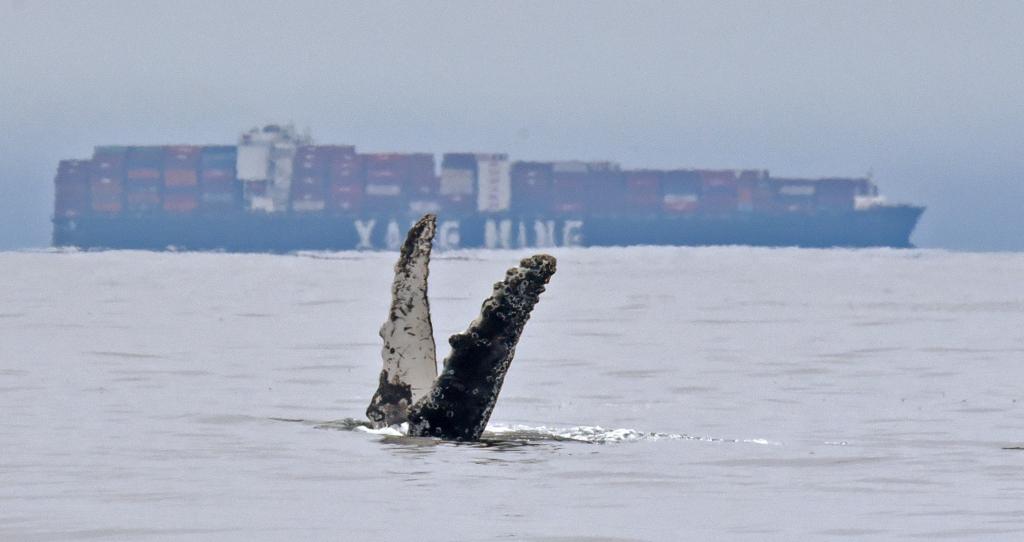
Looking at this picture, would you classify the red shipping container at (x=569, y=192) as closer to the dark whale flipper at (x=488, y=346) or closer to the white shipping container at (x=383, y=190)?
the white shipping container at (x=383, y=190)

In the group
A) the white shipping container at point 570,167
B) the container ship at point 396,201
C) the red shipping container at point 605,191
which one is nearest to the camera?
the container ship at point 396,201

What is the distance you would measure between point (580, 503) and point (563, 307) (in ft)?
136

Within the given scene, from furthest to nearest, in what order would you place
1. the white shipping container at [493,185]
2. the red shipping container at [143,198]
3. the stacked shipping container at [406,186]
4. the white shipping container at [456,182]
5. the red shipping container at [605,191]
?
1. the red shipping container at [605,191]
2. the white shipping container at [493,185]
3. the white shipping container at [456,182]
4. the stacked shipping container at [406,186]
5. the red shipping container at [143,198]

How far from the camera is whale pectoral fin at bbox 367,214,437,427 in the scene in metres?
15.5

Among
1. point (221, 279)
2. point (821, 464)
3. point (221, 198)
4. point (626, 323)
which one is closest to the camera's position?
point (821, 464)

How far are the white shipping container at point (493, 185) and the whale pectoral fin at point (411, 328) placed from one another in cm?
14935

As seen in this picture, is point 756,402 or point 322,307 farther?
point 322,307

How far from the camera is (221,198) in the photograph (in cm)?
16050

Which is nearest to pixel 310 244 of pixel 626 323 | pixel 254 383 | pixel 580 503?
pixel 626 323

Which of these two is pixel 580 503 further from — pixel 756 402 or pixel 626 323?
pixel 626 323

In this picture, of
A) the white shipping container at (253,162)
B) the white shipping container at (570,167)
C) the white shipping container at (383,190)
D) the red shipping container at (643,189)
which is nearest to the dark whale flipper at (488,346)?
the white shipping container at (383,190)

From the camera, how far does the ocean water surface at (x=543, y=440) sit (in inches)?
440

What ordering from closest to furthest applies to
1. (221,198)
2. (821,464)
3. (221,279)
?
(821,464) < (221,279) < (221,198)

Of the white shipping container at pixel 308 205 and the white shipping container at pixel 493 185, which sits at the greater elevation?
the white shipping container at pixel 493 185
